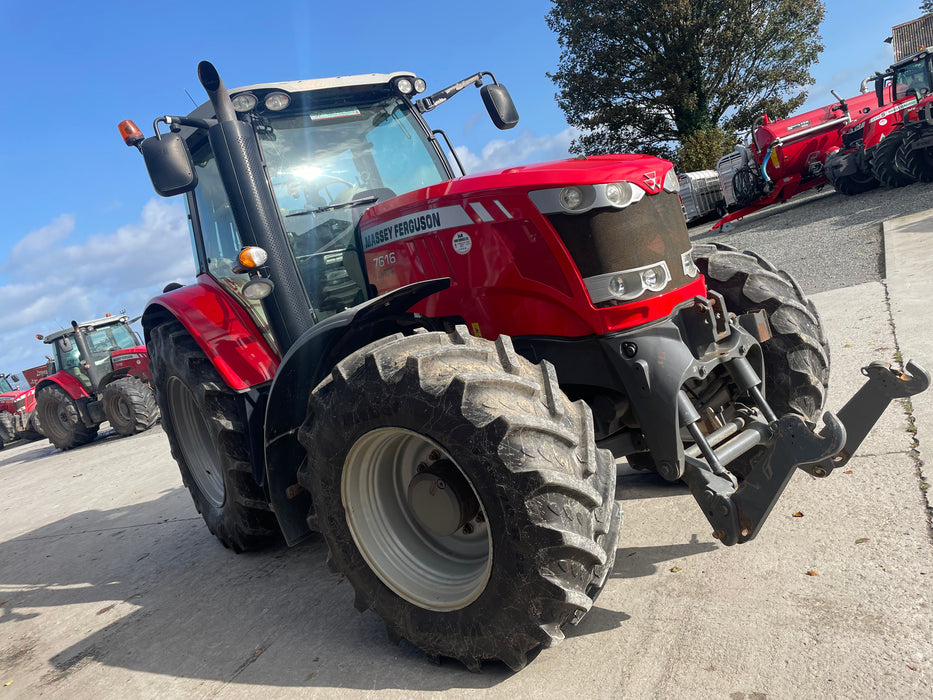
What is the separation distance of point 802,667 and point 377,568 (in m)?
1.55

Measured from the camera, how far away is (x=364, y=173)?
12.8 feet

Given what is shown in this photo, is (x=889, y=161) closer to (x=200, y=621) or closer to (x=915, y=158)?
(x=915, y=158)

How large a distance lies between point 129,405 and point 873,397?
1186 cm

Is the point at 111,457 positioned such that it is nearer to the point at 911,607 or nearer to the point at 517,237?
the point at 517,237

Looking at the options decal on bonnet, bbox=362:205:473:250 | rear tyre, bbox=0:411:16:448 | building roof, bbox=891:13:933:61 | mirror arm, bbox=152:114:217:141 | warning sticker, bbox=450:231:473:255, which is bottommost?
rear tyre, bbox=0:411:16:448

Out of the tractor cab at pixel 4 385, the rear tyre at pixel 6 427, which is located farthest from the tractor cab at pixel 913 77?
the tractor cab at pixel 4 385

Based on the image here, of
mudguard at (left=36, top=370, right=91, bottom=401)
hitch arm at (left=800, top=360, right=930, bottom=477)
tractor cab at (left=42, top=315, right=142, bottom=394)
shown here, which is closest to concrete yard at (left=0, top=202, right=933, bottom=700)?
hitch arm at (left=800, top=360, right=930, bottom=477)

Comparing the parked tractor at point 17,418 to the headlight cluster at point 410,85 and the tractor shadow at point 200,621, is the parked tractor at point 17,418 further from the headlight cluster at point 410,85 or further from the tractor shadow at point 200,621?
the headlight cluster at point 410,85

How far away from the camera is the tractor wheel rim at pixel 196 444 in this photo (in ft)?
15.0

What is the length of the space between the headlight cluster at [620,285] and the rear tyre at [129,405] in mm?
10882

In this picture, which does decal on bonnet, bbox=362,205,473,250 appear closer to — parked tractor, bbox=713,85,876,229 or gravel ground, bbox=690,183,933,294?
gravel ground, bbox=690,183,933,294

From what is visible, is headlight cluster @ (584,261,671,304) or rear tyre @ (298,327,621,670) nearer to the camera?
rear tyre @ (298,327,621,670)

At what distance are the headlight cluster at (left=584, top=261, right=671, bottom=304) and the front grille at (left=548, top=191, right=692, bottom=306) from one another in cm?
2

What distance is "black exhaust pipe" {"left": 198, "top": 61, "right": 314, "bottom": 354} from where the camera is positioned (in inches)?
136
